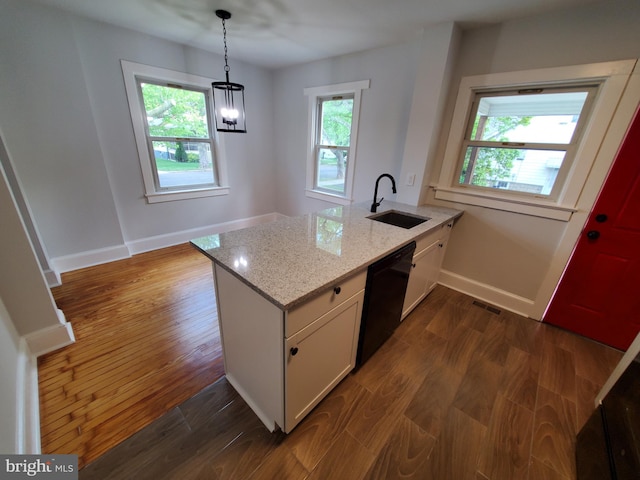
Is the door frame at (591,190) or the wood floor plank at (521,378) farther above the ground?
the door frame at (591,190)

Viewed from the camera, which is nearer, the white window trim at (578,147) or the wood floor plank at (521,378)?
the wood floor plank at (521,378)

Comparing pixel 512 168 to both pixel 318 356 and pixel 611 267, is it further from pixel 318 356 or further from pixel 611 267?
pixel 318 356

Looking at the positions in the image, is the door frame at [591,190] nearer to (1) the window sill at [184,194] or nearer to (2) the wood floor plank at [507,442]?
(2) the wood floor plank at [507,442]

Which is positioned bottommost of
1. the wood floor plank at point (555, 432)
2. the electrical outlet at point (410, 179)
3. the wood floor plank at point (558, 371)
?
the wood floor plank at point (555, 432)

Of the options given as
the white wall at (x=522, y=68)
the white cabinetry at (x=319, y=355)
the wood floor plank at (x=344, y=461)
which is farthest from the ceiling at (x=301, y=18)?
the wood floor plank at (x=344, y=461)

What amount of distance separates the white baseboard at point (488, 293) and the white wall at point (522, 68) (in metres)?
0.01

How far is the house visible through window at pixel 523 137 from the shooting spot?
1.92 metres

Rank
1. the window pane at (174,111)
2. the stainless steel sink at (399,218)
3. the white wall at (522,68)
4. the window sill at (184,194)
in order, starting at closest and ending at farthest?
the white wall at (522,68), the stainless steel sink at (399,218), the window pane at (174,111), the window sill at (184,194)

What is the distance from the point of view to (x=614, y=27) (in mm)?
1630

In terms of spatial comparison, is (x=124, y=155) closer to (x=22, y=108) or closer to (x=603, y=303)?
(x=22, y=108)

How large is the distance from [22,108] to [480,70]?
4.09 metres

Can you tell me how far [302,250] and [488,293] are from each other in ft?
7.26

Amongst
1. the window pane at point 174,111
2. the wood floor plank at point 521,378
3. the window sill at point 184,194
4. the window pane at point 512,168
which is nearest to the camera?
the wood floor plank at point 521,378

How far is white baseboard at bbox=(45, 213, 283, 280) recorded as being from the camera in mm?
2598
